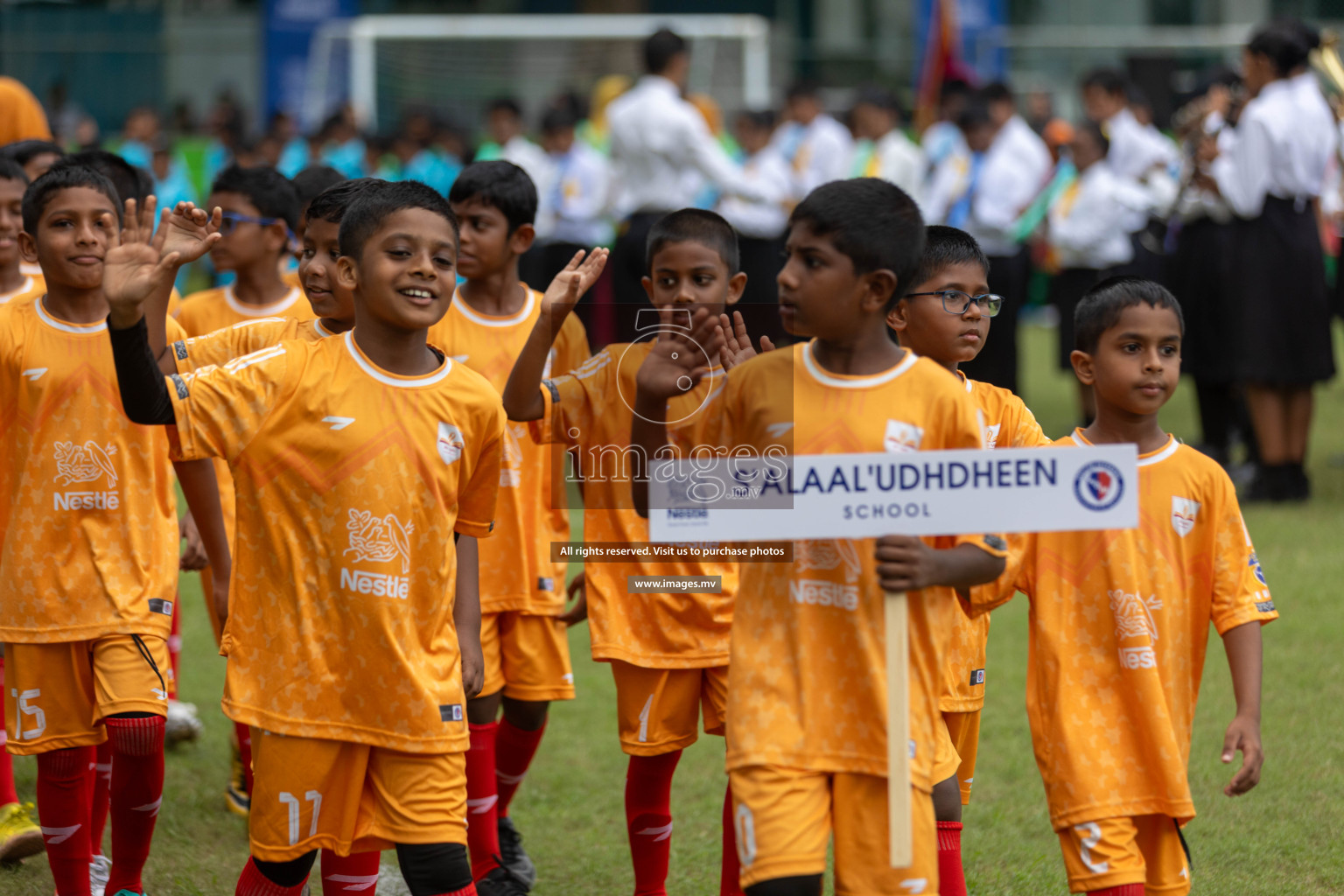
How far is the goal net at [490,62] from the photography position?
19094 millimetres

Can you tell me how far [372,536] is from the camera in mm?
3100

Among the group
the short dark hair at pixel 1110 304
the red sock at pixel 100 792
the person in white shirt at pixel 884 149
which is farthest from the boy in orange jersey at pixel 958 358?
the person in white shirt at pixel 884 149

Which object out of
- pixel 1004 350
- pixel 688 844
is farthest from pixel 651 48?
pixel 688 844

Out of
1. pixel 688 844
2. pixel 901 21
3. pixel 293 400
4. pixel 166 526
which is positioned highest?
pixel 901 21

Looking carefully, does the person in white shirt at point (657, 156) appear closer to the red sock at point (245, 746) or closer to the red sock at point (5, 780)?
the red sock at point (245, 746)

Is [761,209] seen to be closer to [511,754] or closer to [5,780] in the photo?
[511,754]

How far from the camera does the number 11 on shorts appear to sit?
3109mm

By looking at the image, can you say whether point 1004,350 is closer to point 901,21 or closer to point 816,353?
point 816,353

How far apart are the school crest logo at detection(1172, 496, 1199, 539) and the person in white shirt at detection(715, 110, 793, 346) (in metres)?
6.38

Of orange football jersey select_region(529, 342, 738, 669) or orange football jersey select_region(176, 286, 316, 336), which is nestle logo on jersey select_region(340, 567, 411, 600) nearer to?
orange football jersey select_region(529, 342, 738, 669)

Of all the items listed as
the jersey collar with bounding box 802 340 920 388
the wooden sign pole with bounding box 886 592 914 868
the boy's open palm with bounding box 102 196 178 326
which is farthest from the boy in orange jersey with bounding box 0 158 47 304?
the wooden sign pole with bounding box 886 592 914 868

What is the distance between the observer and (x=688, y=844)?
458 cm

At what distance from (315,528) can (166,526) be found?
1105 mm

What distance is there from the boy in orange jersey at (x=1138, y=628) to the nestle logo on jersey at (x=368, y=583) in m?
1.22
